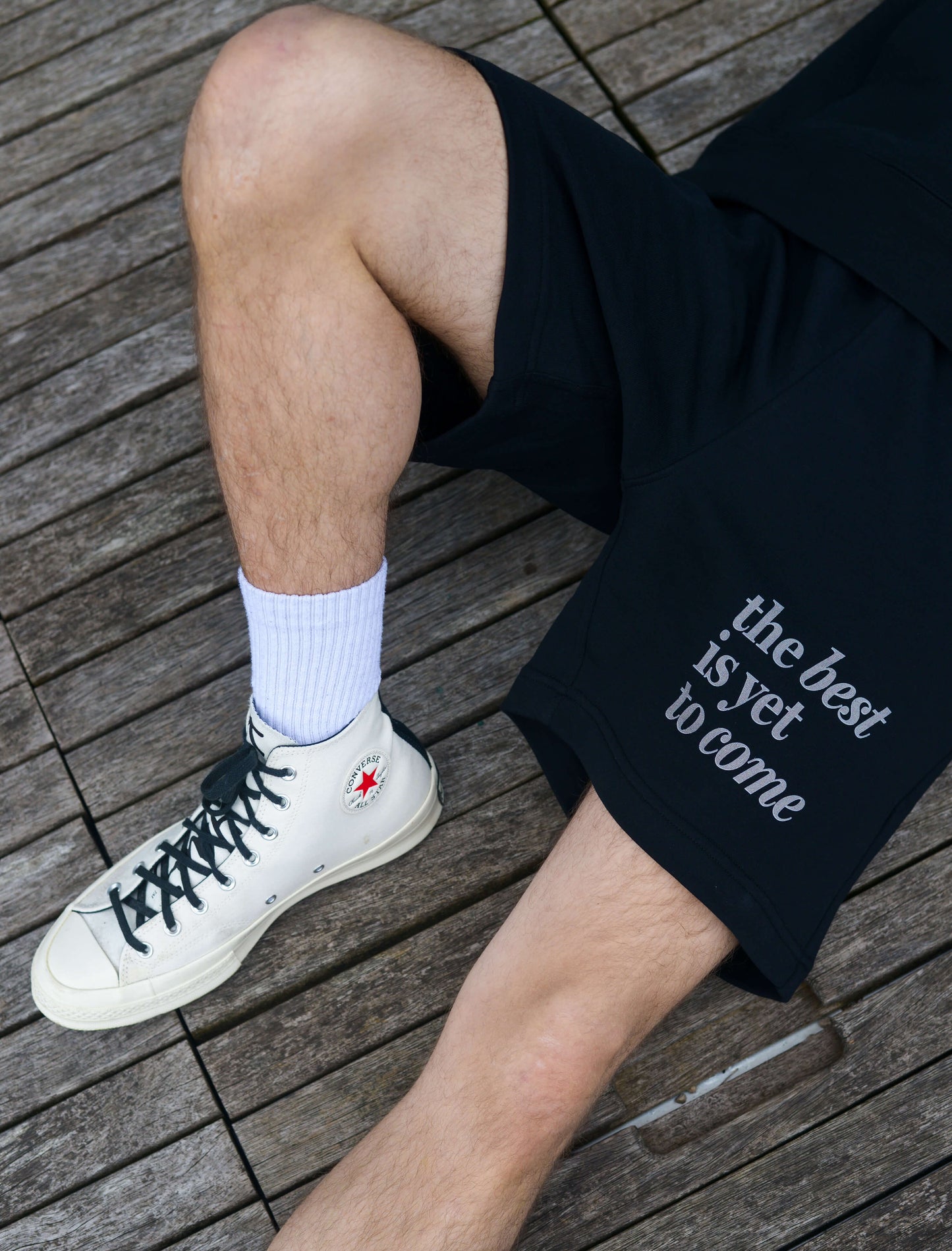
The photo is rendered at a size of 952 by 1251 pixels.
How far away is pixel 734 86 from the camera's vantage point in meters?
1.66

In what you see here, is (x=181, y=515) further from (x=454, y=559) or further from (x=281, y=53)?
(x=281, y=53)

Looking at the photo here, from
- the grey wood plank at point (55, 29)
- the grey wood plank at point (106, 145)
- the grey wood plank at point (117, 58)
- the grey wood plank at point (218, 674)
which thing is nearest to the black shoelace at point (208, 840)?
the grey wood plank at point (218, 674)

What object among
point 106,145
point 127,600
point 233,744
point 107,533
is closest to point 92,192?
point 106,145

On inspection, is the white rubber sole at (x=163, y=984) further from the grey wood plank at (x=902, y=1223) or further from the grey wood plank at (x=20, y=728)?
the grey wood plank at (x=902, y=1223)

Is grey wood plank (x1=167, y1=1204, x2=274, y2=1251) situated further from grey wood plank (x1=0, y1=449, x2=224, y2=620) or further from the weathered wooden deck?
grey wood plank (x1=0, y1=449, x2=224, y2=620)

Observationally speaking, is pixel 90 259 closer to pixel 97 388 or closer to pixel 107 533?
pixel 97 388

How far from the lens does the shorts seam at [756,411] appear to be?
38.2 inches

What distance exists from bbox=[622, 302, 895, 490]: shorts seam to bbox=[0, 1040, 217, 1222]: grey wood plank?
3.07 ft

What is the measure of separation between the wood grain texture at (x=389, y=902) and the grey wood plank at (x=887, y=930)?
382mm

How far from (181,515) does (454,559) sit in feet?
1.39

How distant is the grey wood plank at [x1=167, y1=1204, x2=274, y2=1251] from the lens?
1.23 meters

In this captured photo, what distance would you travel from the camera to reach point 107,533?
5.06 ft

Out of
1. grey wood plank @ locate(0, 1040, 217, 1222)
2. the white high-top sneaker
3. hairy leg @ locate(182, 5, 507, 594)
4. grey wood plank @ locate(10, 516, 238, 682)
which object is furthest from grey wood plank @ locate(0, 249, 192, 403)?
grey wood plank @ locate(0, 1040, 217, 1222)

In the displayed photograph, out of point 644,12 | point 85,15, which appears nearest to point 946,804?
point 644,12
